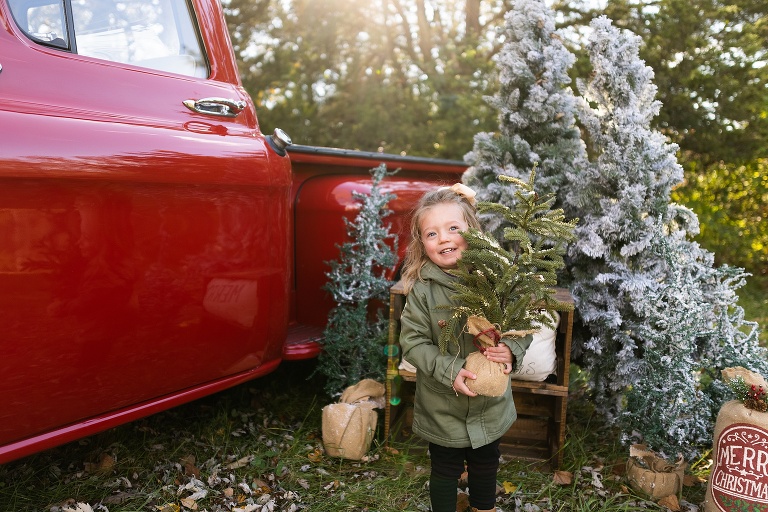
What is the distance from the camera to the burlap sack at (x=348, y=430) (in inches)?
109

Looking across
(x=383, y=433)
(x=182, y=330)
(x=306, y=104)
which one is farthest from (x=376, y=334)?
(x=306, y=104)

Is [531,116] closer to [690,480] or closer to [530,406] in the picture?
[530,406]

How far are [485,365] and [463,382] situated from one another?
0.08m

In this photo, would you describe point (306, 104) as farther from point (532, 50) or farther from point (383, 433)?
point (383, 433)

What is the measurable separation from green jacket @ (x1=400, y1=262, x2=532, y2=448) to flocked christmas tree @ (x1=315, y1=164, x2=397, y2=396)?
2.98ft

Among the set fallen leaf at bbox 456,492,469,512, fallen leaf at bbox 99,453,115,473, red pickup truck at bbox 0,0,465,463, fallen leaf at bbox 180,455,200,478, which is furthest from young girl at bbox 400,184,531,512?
fallen leaf at bbox 99,453,115,473

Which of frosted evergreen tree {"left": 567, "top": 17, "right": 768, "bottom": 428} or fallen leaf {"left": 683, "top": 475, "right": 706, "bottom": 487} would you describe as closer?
fallen leaf {"left": 683, "top": 475, "right": 706, "bottom": 487}

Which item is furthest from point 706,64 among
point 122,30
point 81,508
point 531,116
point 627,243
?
point 81,508

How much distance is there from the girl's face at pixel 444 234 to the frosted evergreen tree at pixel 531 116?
996 millimetres

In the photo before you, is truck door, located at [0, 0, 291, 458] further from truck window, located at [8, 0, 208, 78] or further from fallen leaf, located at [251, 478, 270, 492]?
fallen leaf, located at [251, 478, 270, 492]

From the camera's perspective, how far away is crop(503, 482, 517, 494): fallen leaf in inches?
102

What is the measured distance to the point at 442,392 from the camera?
211 centimetres

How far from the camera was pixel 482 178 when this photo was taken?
10.9ft

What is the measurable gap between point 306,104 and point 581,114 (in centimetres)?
458
